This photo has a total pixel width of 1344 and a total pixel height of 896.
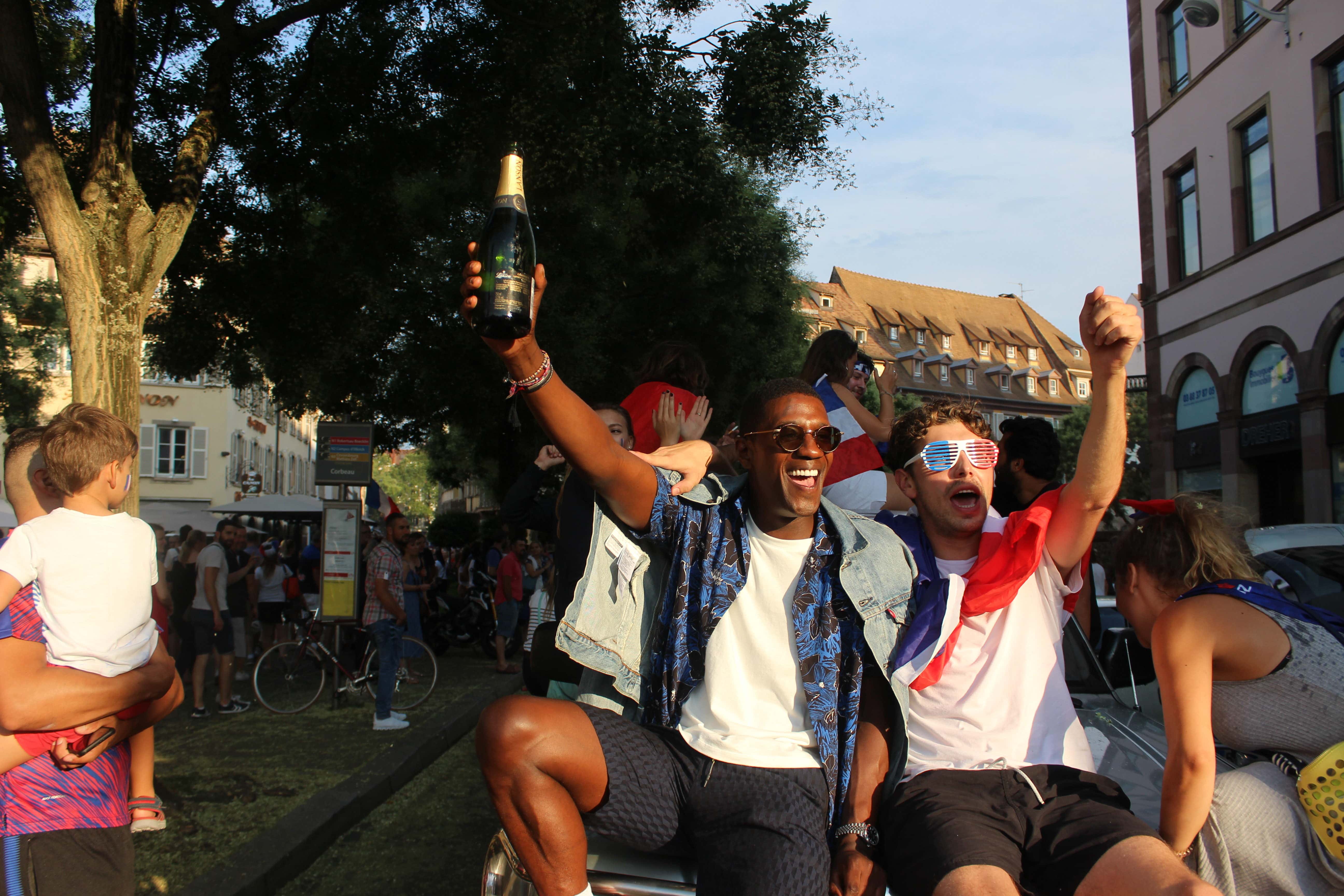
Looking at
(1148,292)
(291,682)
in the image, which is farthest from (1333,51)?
(291,682)

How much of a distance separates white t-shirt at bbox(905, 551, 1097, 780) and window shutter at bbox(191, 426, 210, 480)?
43514 millimetres

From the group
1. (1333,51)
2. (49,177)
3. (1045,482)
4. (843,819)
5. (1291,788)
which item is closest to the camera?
(1291,788)

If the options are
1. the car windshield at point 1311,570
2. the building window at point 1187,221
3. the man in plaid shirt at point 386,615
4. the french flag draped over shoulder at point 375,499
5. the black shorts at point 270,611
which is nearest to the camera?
the car windshield at point 1311,570

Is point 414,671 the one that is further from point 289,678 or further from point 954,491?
point 954,491

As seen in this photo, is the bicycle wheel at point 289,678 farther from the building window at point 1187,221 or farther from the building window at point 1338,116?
the building window at point 1187,221

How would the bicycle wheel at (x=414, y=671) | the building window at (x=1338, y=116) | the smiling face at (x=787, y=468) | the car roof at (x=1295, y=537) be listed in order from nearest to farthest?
1. the smiling face at (x=787, y=468)
2. the car roof at (x=1295, y=537)
3. the bicycle wheel at (x=414, y=671)
4. the building window at (x=1338, y=116)

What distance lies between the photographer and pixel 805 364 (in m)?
4.40

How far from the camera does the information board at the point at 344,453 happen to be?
11.8m

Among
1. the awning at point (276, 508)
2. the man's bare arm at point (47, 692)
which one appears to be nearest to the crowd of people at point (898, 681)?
the man's bare arm at point (47, 692)

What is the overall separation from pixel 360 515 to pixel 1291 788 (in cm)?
1091

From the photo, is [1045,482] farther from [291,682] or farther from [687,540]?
[291,682]

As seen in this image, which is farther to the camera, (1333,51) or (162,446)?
(162,446)

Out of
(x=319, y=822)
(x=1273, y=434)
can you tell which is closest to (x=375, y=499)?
(x=319, y=822)

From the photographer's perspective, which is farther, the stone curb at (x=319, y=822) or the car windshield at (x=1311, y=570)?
the stone curb at (x=319, y=822)
